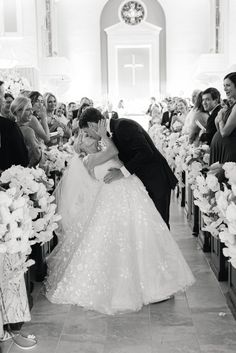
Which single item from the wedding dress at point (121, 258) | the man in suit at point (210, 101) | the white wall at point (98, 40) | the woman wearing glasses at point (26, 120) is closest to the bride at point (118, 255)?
the wedding dress at point (121, 258)

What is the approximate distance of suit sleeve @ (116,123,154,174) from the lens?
4734 mm

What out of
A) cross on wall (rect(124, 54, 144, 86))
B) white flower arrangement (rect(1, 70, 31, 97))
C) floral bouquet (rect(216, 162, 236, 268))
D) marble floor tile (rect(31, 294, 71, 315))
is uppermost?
cross on wall (rect(124, 54, 144, 86))

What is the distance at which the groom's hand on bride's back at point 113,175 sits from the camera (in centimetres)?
473

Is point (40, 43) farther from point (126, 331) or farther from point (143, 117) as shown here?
point (126, 331)

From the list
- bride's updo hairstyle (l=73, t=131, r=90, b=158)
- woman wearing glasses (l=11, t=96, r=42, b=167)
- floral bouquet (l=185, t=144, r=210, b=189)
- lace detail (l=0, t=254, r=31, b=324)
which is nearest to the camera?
lace detail (l=0, t=254, r=31, b=324)

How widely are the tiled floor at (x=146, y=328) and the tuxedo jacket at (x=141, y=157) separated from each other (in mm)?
990

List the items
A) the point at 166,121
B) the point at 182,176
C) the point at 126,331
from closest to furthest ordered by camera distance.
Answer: the point at 126,331 < the point at 182,176 < the point at 166,121

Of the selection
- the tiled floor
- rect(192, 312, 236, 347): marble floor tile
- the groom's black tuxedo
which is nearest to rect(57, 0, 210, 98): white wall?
the groom's black tuxedo

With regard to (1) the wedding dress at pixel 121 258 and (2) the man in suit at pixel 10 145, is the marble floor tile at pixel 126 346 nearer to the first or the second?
(1) the wedding dress at pixel 121 258

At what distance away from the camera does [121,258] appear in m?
4.54

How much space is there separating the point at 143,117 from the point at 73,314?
715 inches

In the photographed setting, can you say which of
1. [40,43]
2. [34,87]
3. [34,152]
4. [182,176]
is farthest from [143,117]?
[34,152]

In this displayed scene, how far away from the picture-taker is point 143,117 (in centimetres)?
2223

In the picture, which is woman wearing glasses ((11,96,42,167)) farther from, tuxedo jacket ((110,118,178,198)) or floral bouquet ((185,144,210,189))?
floral bouquet ((185,144,210,189))
